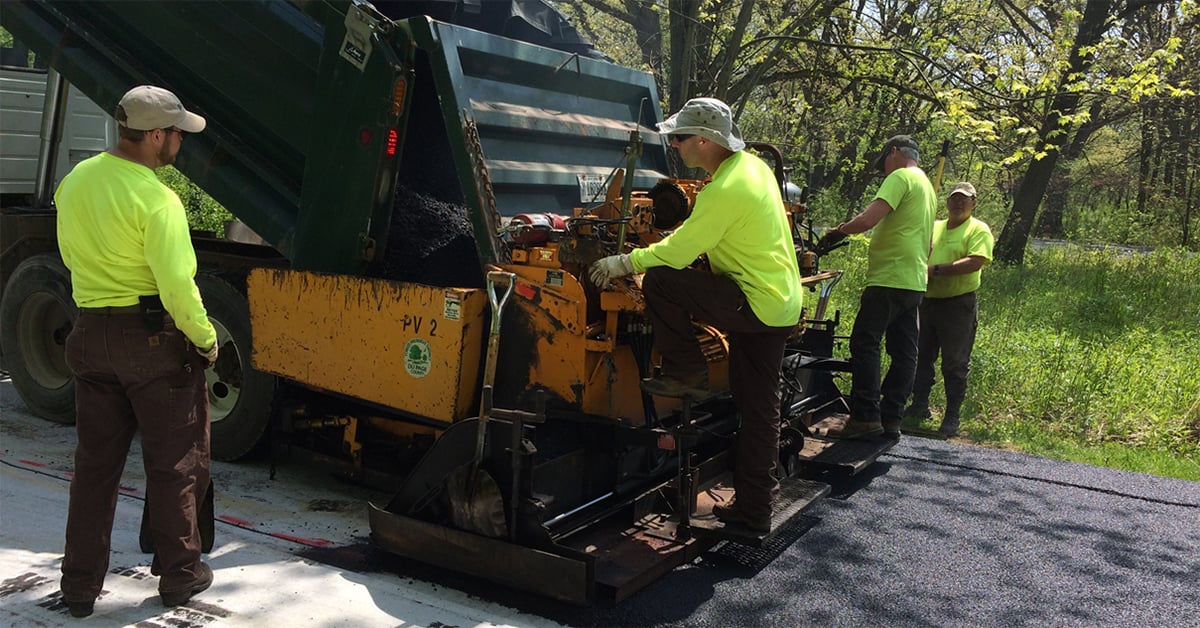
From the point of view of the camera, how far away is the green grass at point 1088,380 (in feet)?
19.8

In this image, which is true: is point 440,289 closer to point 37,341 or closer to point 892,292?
point 892,292

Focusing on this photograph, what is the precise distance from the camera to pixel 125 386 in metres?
3.09

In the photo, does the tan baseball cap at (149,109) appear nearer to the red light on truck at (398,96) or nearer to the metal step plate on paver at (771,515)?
the red light on truck at (398,96)

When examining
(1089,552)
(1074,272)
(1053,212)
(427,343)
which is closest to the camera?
(427,343)

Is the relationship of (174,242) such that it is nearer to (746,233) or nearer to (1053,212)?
(746,233)

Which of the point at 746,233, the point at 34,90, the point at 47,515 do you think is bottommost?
the point at 47,515

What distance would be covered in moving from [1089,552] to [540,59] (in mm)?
3261

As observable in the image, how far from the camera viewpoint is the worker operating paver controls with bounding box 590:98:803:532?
342 cm

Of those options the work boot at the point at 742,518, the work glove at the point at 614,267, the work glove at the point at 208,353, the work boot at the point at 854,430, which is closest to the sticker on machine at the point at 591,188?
the work glove at the point at 614,267

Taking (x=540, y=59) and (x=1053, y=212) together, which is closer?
(x=540, y=59)

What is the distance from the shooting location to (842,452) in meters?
4.94

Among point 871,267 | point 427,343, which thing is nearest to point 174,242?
point 427,343

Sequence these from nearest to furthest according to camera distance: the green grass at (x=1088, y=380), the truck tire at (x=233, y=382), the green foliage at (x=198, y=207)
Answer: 1. the truck tire at (x=233, y=382)
2. the green grass at (x=1088, y=380)
3. the green foliage at (x=198, y=207)

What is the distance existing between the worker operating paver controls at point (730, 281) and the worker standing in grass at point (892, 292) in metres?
1.62
